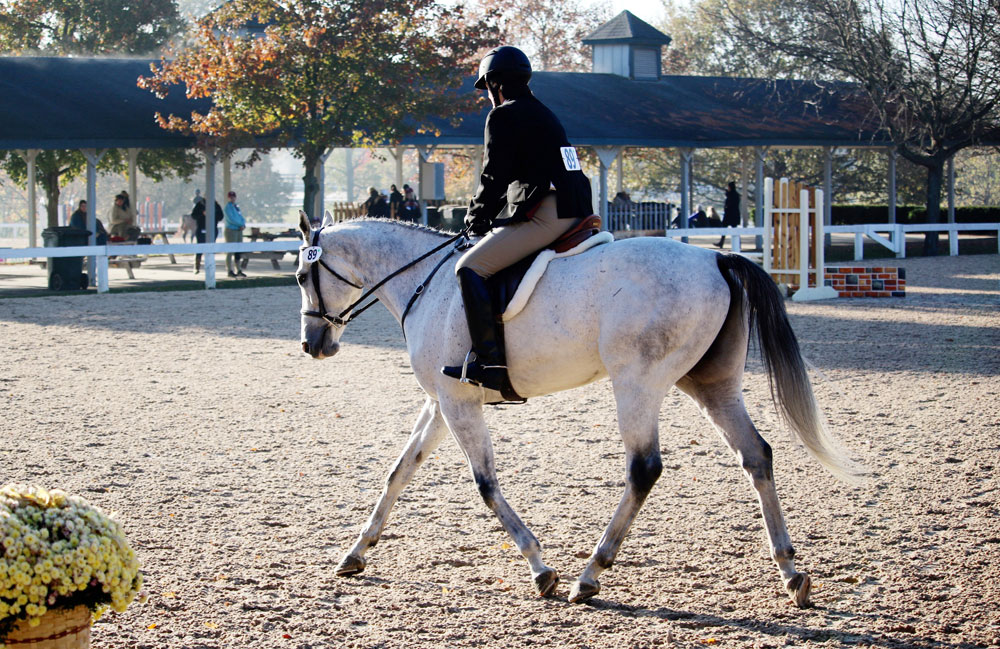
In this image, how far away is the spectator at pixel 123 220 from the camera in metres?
26.0

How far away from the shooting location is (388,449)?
26.9 ft

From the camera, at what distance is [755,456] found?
527cm

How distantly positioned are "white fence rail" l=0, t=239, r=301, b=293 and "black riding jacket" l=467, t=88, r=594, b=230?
15.4m

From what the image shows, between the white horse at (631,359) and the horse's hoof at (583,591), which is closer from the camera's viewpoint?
the horse's hoof at (583,591)

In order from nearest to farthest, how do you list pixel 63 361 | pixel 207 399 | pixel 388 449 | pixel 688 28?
pixel 388 449, pixel 207 399, pixel 63 361, pixel 688 28

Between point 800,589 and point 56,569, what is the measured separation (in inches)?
124

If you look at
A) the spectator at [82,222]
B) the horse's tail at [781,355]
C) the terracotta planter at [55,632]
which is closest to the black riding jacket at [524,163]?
the horse's tail at [781,355]

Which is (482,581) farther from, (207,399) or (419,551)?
(207,399)

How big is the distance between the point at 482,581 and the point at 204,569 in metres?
1.41

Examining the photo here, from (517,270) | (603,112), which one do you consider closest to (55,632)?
(517,270)

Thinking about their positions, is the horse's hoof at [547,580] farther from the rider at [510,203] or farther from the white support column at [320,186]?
the white support column at [320,186]

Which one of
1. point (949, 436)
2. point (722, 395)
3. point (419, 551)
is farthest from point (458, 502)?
point (949, 436)

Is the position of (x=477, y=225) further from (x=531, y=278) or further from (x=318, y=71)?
(x=318, y=71)

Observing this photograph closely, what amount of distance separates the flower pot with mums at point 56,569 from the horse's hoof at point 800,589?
284cm
